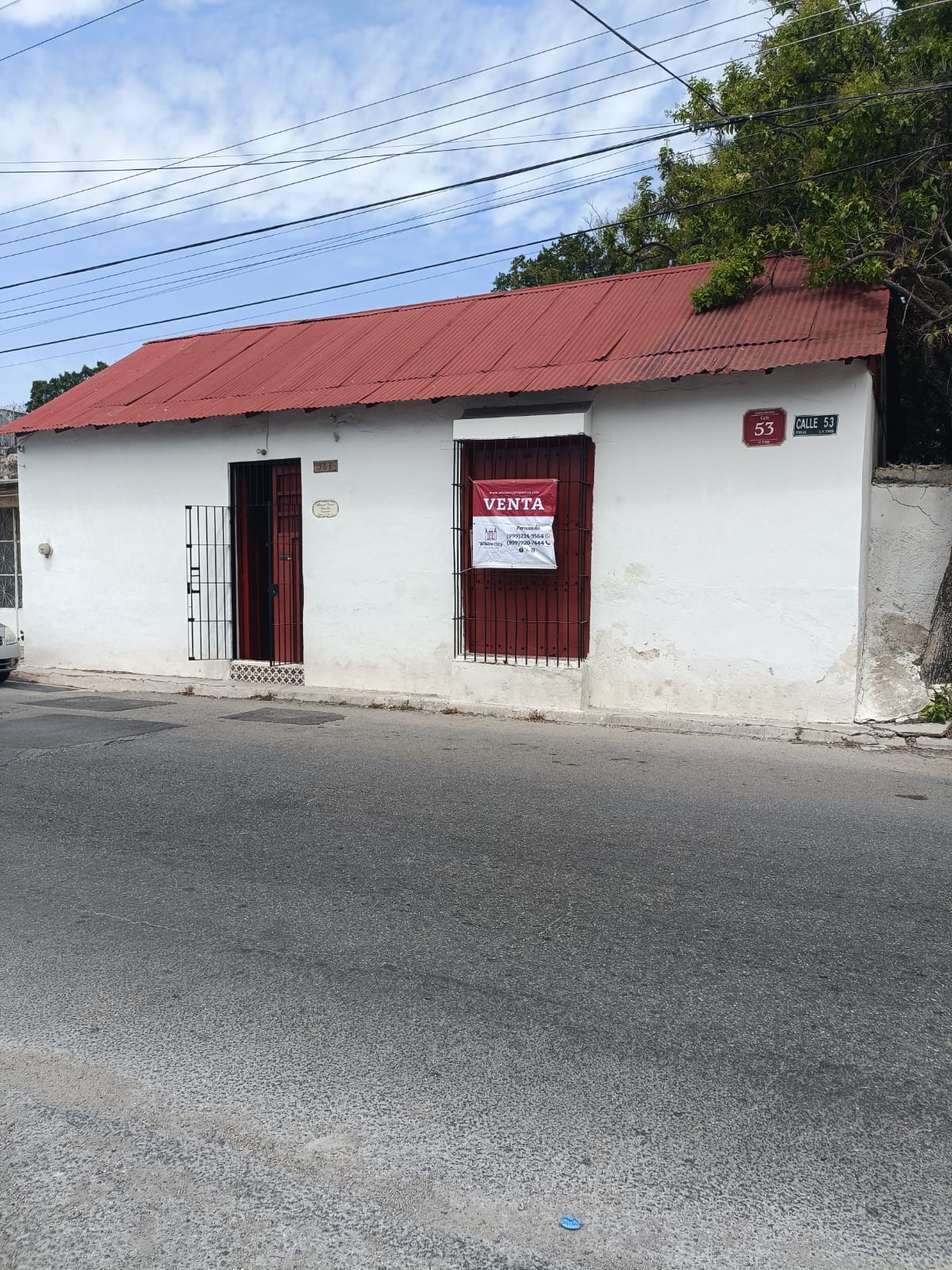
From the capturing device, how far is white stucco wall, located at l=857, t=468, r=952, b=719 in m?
9.41

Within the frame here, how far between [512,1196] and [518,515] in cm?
842

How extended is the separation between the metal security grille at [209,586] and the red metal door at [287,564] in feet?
2.10

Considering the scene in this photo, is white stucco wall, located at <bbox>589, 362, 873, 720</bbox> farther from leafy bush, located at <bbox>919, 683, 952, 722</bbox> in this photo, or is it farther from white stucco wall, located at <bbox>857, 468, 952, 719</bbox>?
leafy bush, located at <bbox>919, 683, 952, 722</bbox>

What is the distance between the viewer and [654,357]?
32.7 feet

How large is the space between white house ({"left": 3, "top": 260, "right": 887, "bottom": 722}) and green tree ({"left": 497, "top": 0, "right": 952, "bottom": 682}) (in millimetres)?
505

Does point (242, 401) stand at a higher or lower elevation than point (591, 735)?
higher

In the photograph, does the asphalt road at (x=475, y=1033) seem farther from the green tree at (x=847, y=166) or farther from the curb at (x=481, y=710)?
the green tree at (x=847, y=166)

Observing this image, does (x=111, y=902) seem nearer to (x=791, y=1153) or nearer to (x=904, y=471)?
(x=791, y=1153)

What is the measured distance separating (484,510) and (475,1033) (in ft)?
25.7

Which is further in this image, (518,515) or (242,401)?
(242,401)

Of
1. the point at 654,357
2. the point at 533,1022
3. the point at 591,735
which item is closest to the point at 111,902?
the point at 533,1022

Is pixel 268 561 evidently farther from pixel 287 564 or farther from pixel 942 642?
pixel 942 642

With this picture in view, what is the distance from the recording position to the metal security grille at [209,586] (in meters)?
13.0

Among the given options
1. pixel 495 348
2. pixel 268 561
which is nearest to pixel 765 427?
pixel 495 348
